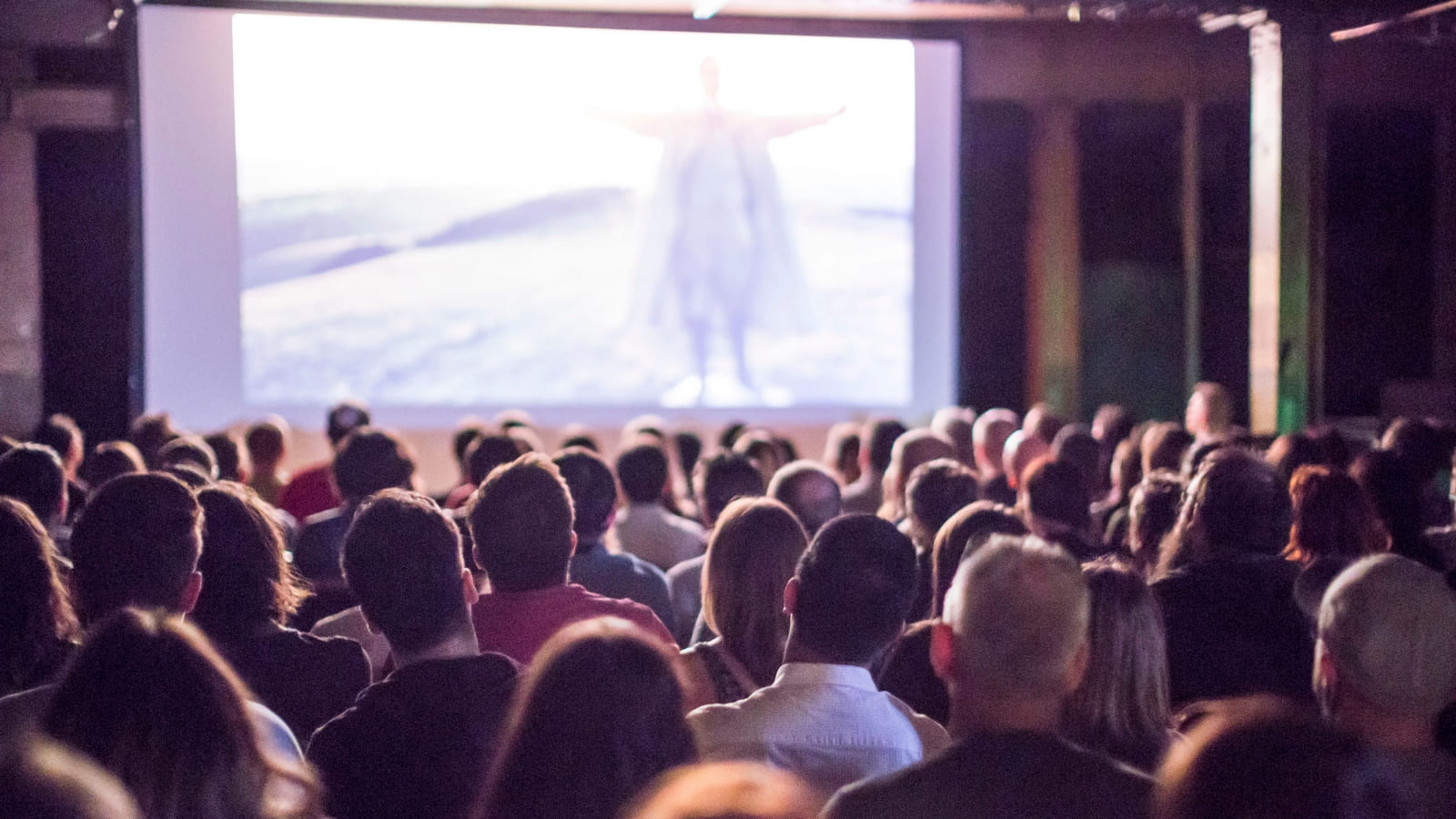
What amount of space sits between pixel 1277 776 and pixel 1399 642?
1.07 meters

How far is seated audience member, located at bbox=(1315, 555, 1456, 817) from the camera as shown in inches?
80.7

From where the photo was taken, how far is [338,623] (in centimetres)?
325

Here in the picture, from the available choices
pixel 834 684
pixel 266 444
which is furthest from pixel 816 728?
pixel 266 444

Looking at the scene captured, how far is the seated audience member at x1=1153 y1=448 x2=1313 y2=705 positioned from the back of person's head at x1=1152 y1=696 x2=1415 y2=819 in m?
1.95

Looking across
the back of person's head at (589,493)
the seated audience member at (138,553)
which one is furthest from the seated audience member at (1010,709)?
the back of person's head at (589,493)

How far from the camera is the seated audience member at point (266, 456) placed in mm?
6059

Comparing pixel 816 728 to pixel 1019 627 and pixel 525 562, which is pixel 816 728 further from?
pixel 525 562

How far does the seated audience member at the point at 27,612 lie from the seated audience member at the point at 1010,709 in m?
1.49

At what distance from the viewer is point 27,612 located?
2.42 metres

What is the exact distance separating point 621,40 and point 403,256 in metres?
2.04

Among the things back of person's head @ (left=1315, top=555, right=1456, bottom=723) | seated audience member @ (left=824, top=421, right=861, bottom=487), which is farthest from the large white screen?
back of person's head @ (left=1315, top=555, right=1456, bottom=723)

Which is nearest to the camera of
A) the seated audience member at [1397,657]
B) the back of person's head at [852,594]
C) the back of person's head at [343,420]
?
the seated audience member at [1397,657]

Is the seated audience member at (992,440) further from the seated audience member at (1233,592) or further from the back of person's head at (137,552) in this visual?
the back of person's head at (137,552)

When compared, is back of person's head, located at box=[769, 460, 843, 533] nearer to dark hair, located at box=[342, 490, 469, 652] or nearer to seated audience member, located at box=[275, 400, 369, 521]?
dark hair, located at box=[342, 490, 469, 652]
